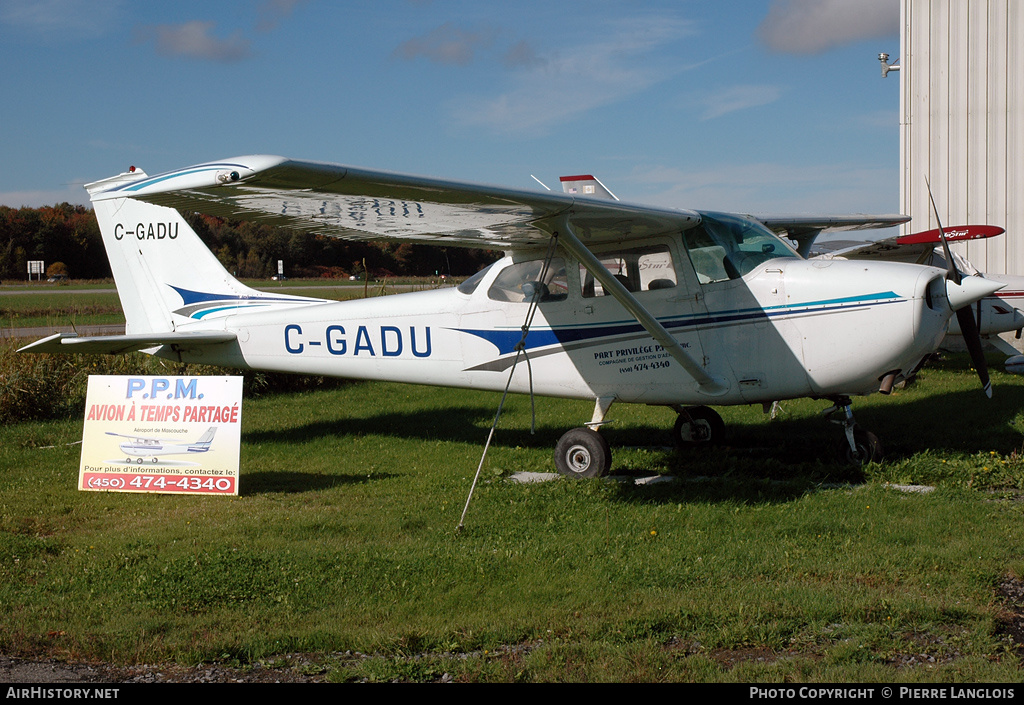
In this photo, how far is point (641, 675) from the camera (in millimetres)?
3457

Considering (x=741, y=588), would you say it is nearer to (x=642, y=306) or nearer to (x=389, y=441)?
(x=642, y=306)

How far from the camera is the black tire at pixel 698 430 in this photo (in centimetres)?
864

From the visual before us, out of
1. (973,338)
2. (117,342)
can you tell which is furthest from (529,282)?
(117,342)

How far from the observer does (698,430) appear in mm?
8680

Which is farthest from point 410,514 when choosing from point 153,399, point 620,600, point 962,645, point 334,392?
point 334,392

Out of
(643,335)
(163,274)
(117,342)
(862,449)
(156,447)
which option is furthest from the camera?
(163,274)

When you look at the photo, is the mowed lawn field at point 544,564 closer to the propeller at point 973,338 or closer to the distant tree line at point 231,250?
the propeller at point 973,338

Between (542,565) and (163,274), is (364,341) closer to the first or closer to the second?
(163,274)

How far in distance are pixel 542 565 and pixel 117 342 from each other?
5762 mm

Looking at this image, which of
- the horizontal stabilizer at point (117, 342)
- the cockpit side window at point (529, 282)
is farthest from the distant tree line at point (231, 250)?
the cockpit side window at point (529, 282)

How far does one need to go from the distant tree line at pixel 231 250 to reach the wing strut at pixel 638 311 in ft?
156

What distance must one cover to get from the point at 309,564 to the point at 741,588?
→ 2556 millimetres

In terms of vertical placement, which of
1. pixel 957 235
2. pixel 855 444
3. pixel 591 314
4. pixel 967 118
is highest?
pixel 967 118

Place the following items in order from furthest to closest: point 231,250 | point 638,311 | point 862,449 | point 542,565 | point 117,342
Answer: point 231,250
point 117,342
point 862,449
point 638,311
point 542,565
